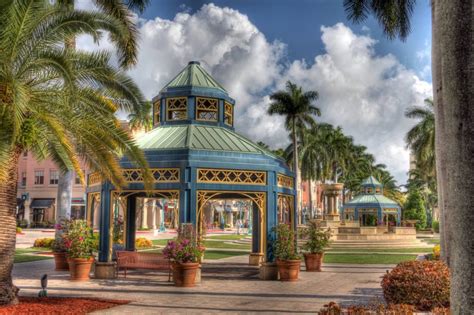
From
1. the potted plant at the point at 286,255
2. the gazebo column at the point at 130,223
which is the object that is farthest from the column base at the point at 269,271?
the gazebo column at the point at 130,223

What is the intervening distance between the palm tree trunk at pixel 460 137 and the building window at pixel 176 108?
14.6 m

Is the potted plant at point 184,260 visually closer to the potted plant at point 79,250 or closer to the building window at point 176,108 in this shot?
the potted plant at point 79,250

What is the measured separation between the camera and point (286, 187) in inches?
749

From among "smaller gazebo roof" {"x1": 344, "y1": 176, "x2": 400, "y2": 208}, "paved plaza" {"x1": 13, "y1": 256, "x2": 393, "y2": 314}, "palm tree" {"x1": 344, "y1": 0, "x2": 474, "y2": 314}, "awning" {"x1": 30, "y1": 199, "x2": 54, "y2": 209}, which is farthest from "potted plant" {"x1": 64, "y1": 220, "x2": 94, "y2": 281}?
"awning" {"x1": 30, "y1": 199, "x2": 54, "y2": 209}

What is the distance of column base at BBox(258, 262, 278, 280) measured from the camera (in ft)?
56.1

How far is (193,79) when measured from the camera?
19.3 meters

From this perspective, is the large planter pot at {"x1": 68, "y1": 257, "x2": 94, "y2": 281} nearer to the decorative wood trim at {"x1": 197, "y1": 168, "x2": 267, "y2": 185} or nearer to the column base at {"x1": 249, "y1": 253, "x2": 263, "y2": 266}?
the decorative wood trim at {"x1": 197, "y1": 168, "x2": 267, "y2": 185}

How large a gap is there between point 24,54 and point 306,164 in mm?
56421

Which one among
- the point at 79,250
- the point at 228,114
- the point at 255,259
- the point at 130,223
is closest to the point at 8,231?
the point at 79,250

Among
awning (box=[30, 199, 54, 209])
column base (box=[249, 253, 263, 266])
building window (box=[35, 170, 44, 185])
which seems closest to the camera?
column base (box=[249, 253, 263, 266])

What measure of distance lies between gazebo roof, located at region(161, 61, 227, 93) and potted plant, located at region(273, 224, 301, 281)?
6138 mm

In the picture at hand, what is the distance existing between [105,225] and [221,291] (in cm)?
516

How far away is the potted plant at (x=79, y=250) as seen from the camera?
1630cm

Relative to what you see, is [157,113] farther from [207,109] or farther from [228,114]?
[228,114]
